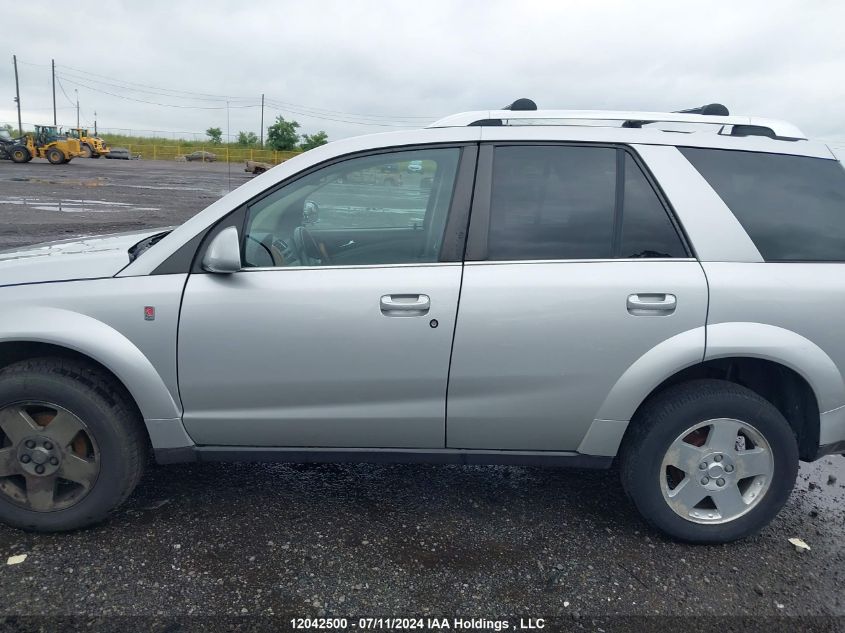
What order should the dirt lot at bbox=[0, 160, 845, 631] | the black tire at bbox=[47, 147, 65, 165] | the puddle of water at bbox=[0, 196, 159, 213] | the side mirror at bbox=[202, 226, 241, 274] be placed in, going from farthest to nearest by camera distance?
the black tire at bbox=[47, 147, 65, 165], the puddle of water at bbox=[0, 196, 159, 213], the side mirror at bbox=[202, 226, 241, 274], the dirt lot at bbox=[0, 160, 845, 631]

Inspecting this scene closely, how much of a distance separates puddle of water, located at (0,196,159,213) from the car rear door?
14.1 meters

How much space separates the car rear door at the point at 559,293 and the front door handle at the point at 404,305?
156 millimetres

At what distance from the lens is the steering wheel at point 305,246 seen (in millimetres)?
2924

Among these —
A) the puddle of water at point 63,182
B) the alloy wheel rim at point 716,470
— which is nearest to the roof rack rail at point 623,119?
the alloy wheel rim at point 716,470

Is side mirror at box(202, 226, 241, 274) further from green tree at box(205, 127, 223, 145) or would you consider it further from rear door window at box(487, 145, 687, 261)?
green tree at box(205, 127, 223, 145)

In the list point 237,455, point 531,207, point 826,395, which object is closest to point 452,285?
point 531,207

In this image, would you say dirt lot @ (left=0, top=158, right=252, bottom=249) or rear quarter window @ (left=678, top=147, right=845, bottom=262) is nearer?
rear quarter window @ (left=678, top=147, right=845, bottom=262)

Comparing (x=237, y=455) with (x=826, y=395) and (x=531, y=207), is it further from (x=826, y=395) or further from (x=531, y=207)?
(x=826, y=395)

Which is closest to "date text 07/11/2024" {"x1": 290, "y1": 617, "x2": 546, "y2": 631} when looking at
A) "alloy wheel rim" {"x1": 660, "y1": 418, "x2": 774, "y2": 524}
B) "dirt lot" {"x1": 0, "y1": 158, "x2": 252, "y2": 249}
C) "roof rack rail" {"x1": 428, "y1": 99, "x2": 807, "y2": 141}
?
"alloy wheel rim" {"x1": 660, "y1": 418, "x2": 774, "y2": 524}

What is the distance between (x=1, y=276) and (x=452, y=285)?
6.25 feet

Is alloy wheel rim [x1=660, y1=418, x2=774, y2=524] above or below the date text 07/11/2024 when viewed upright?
above

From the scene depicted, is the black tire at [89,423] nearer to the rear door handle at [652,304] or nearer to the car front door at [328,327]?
the car front door at [328,327]

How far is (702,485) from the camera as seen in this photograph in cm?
291

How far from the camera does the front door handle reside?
2709mm
